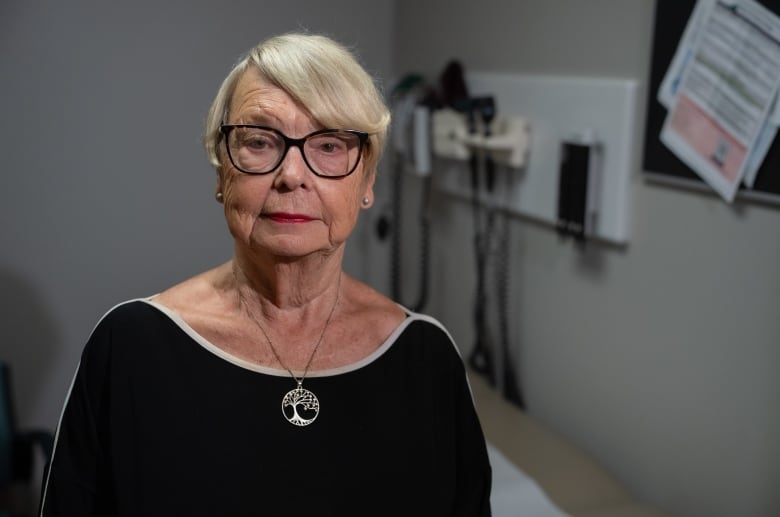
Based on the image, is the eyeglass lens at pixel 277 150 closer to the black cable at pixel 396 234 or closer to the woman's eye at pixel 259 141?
the woman's eye at pixel 259 141

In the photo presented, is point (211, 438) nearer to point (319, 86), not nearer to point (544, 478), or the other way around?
point (319, 86)

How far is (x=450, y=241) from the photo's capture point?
7.39 feet

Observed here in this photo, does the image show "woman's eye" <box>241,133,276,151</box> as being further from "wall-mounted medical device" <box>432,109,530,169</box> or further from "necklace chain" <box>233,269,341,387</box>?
"wall-mounted medical device" <box>432,109,530,169</box>

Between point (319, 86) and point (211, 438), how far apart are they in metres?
0.38

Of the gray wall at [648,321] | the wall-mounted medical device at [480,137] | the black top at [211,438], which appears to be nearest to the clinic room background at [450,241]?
the gray wall at [648,321]

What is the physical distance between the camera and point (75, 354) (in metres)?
2.19

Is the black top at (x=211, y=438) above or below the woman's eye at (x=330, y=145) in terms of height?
below

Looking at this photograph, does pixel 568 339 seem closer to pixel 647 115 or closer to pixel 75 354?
pixel 647 115

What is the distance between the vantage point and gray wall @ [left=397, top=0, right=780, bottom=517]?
129 cm

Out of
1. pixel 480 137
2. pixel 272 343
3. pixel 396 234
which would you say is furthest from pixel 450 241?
pixel 272 343

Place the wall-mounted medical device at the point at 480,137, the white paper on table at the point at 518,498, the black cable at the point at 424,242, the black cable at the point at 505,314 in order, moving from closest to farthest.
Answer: the white paper on table at the point at 518,498
the wall-mounted medical device at the point at 480,137
the black cable at the point at 505,314
the black cable at the point at 424,242

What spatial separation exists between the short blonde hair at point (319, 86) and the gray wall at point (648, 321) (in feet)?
2.23

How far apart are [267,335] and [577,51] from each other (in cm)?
101

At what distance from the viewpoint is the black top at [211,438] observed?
0.87m
